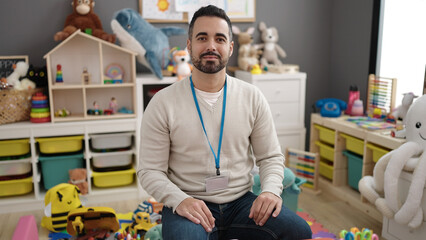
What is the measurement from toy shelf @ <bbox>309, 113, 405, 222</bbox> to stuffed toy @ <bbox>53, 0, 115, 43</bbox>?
160cm

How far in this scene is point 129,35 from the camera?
2.71 m

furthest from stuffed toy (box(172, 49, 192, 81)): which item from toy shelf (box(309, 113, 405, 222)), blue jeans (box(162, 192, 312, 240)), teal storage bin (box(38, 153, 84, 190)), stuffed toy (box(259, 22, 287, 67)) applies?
blue jeans (box(162, 192, 312, 240))

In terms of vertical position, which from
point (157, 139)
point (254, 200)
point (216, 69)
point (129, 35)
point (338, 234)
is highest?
point (129, 35)

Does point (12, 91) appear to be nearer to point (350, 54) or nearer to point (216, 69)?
point (216, 69)

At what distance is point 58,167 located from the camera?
2.73 m

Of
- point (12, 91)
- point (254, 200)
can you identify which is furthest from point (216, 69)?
point (12, 91)

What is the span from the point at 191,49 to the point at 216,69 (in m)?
0.13

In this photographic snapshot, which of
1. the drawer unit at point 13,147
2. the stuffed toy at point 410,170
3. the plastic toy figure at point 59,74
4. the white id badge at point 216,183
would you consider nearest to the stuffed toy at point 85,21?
the plastic toy figure at point 59,74

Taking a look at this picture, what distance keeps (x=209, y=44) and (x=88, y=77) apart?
1486 millimetres

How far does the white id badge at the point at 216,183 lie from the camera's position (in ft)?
4.82

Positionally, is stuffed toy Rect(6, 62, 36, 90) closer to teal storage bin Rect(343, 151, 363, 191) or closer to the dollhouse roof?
the dollhouse roof

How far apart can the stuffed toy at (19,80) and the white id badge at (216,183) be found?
172 centimetres

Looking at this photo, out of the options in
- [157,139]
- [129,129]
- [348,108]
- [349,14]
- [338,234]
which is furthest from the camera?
[349,14]

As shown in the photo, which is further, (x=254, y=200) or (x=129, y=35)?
(x=129, y=35)
